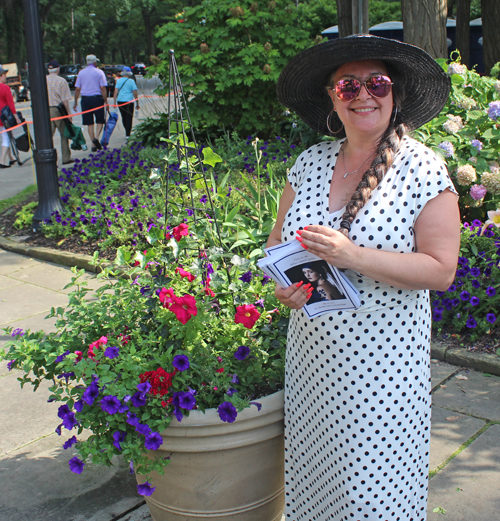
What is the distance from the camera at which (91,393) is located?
194 centimetres

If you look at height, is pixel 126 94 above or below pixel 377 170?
above

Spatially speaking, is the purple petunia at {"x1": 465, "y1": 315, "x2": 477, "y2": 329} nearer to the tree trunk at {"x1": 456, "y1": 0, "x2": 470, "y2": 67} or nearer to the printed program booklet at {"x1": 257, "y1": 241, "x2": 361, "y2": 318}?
the printed program booklet at {"x1": 257, "y1": 241, "x2": 361, "y2": 318}

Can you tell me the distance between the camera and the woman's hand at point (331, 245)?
1.57 m

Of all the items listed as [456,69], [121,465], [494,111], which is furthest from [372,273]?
[456,69]

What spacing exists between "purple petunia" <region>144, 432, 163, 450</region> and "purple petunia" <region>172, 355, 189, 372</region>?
23 cm

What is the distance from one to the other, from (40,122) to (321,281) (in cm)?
567

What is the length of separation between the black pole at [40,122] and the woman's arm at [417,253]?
567cm

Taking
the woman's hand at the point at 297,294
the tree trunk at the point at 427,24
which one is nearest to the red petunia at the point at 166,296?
the woman's hand at the point at 297,294

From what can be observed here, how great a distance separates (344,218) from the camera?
1718 mm

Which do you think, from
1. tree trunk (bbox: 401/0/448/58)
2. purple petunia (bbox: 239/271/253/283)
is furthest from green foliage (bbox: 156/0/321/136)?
purple petunia (bbox: 239/271/253/283)

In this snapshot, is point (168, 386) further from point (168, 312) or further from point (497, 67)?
point (497, 67)

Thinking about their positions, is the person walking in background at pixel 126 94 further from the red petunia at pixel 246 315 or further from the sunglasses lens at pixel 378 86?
the sunglasses lens at pixel 378 86

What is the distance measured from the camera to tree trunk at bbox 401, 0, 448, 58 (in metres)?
6.15

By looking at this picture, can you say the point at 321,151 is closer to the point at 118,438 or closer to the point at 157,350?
the point at 157,350
